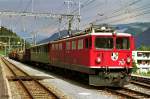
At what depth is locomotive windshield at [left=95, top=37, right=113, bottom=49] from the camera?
21.6m

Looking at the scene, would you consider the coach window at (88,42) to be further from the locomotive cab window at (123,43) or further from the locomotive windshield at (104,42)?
the locomotive cab window at (123,43)

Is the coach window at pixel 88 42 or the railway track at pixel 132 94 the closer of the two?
the railway track at pixel 132 94

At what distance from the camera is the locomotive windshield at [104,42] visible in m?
21.6

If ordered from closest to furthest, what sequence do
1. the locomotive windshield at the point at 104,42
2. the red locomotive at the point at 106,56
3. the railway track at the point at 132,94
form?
1. the railway track at the point at 132,94
2. the red locomotive at the point at 106,56
3. the locomotive windshield at the point at 104,42

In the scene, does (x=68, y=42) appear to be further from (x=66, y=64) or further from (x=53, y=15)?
(x=53, y=15)

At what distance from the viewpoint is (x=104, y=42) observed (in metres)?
21.8

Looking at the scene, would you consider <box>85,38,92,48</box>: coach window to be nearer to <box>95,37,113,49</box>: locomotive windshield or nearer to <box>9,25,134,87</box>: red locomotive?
<box>9,25,134,87</box>: red locomotive

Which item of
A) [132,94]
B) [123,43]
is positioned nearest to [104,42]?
[123,43]

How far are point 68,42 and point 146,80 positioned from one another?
521 centimetres

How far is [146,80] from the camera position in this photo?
26578mm

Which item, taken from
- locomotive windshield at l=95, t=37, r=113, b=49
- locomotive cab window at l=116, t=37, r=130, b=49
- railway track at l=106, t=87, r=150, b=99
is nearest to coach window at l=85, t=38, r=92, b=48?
locomotive windshield at l=95, t=37, r=113, b=49

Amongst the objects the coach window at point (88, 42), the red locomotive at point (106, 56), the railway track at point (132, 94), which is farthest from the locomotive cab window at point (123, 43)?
the railway track at point (132, 94)

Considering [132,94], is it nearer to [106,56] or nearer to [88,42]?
[106,56]

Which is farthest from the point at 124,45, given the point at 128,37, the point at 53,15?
the point at 53,15
